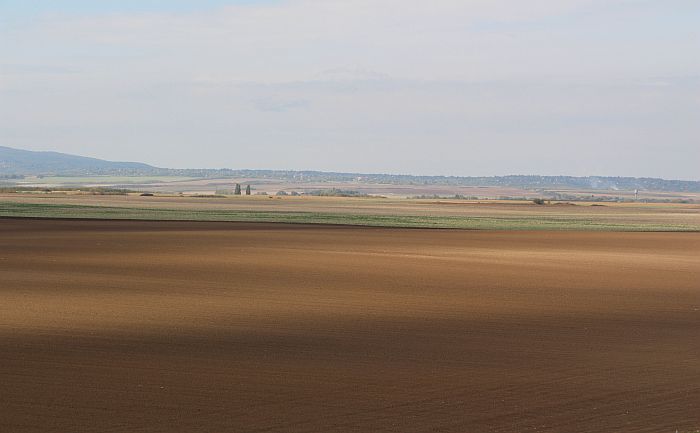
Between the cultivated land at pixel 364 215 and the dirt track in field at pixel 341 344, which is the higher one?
the dirt track in field at pixel 341 344

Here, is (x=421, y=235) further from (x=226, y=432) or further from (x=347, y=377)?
(x=226, y=432)

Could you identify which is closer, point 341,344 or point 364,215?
point 341,344

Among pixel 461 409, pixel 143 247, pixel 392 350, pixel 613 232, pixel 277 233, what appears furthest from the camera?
pixel 613 232

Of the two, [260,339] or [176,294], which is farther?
[176,294]

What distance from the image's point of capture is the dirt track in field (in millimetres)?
→ 14141

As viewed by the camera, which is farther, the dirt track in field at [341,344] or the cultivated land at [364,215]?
the cultivated land at [364,215]

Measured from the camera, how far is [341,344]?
19656 millimetres

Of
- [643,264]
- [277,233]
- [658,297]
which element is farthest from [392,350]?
[277,233]

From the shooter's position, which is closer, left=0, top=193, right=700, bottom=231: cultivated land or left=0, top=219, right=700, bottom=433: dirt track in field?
left=0, top=219, right=700, bottom=433: dirt track in field

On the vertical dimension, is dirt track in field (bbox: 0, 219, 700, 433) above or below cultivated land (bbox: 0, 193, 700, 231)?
above

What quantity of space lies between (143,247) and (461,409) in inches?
1222

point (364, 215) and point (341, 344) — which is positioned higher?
point (341, 344)

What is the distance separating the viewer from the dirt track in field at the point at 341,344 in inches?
557

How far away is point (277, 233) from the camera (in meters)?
57.9
